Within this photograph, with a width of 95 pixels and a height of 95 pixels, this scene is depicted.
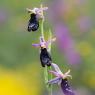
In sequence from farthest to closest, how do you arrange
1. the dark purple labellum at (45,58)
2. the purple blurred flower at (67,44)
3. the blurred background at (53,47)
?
the purple blurred flower at (67,44)
the blurred background at (53,47)
the dark purple labellum at (45,58)

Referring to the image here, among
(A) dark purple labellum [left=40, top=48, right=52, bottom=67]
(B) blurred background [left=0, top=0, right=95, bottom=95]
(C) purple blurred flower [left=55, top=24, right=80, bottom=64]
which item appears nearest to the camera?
(A) dark purple labellum [left=40, top=48, right=52, bottom=67]

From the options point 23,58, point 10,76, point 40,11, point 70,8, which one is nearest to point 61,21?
point 70,8

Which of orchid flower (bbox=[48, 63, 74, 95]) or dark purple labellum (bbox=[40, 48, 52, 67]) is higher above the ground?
dark purple labellum (bbox=[40, 48, 52, 67])

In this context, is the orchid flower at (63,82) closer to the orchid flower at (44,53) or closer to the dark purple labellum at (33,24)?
the orchid flower at (44,53)

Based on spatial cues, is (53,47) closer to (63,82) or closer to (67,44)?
(67,44)

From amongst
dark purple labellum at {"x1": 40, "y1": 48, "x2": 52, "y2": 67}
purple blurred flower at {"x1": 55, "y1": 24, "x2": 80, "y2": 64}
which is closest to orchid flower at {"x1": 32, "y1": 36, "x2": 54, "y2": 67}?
dark purple labellum at {"x1": 40, "y1": 48, "x2": 52, "y2": 67}

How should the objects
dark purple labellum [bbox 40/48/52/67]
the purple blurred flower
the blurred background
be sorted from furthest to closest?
the purple blurred flower < the blurred background < dark purple labellum [bbox 40/48/52/67]

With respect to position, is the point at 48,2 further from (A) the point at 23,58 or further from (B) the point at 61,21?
(A) the point at 23,58

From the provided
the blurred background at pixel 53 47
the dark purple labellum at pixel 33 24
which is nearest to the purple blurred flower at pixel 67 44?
the blurred background at pixel 53 47

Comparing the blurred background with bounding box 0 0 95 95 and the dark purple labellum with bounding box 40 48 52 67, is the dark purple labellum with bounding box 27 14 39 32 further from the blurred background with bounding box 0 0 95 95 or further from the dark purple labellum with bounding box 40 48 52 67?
the blurred background with bounding box 0 0 95 95
